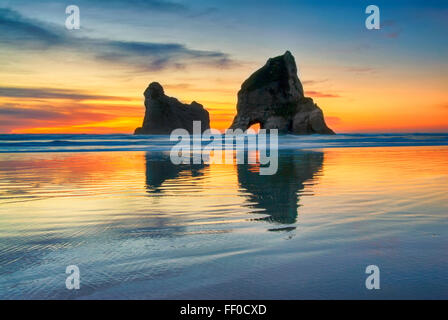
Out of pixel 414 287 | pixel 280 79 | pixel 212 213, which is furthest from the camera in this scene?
pixel 280 79

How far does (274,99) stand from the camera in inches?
3743

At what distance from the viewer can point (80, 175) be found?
11.2 meters

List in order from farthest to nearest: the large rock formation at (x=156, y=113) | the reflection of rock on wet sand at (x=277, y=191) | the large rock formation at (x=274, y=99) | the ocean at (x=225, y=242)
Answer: the large rock formation at (x=156, y=113), the large rock formation at (x=274, y=99), the reflection of rock on wet sand at (x=277, y=191), the ocean at (x=225, y=242)

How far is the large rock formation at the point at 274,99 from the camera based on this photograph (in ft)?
287

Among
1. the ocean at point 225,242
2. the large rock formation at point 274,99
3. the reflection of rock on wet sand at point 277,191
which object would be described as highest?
the large rock formation at point 274,99

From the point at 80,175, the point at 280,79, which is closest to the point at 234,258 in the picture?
the point at 80,175

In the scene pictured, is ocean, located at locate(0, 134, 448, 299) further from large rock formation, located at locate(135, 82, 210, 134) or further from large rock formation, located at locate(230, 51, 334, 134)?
large rock formation, located at locate(135, 82, 210, 134)

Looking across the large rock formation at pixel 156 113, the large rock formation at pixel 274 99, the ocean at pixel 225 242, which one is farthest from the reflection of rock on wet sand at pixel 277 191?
the large rock formation at pixel 156 113

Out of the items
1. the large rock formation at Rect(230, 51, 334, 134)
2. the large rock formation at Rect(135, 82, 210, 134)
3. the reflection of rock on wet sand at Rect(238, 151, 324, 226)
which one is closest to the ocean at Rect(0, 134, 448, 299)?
the reflection of rock on wet sand at Rect(238, 151, 324, 226)

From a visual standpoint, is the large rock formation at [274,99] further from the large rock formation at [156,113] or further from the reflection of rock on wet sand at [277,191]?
the large rock formation at [156,113]

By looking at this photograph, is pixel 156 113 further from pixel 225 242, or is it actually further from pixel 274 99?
pixel 225 242

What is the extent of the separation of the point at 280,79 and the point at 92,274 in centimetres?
9939

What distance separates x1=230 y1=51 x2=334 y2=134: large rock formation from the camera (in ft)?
287
